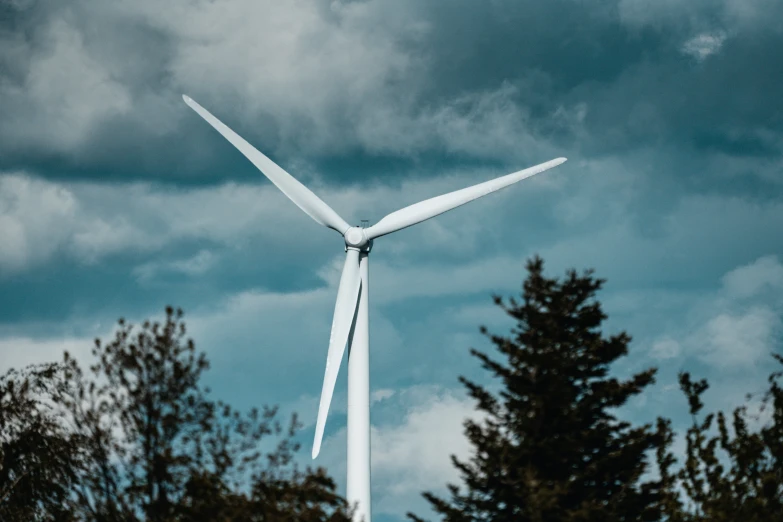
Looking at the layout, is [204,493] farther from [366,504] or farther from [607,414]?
[607,414]

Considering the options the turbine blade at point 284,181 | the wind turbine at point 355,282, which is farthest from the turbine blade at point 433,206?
the turbine blade at point 284,181

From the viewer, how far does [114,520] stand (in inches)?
1147

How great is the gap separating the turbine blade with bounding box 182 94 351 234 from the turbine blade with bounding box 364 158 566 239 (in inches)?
54.2

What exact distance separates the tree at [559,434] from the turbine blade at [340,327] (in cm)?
462

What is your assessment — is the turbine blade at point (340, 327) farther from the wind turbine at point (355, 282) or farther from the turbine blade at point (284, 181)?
the turbine blade at point (284, 181)

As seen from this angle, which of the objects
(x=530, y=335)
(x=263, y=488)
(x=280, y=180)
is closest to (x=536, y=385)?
(x=530, y=335)

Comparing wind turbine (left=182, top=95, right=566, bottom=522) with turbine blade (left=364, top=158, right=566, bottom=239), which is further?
turbine blade (left=364, top=158, right=566, bottom=239)

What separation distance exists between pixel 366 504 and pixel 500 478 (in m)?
4.83

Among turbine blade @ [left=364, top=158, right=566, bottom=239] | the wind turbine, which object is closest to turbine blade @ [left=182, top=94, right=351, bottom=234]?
the wind turbine

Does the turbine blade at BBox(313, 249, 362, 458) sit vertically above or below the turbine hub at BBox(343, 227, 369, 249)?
below

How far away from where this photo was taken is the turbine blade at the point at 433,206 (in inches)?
1644

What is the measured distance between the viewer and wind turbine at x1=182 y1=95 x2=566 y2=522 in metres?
37.6

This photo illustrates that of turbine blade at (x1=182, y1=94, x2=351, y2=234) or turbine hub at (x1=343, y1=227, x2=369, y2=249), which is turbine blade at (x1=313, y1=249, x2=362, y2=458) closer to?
turbine hub at (x1=343, y1=227, x2=369, y2=249)

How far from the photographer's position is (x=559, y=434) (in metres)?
36.1
